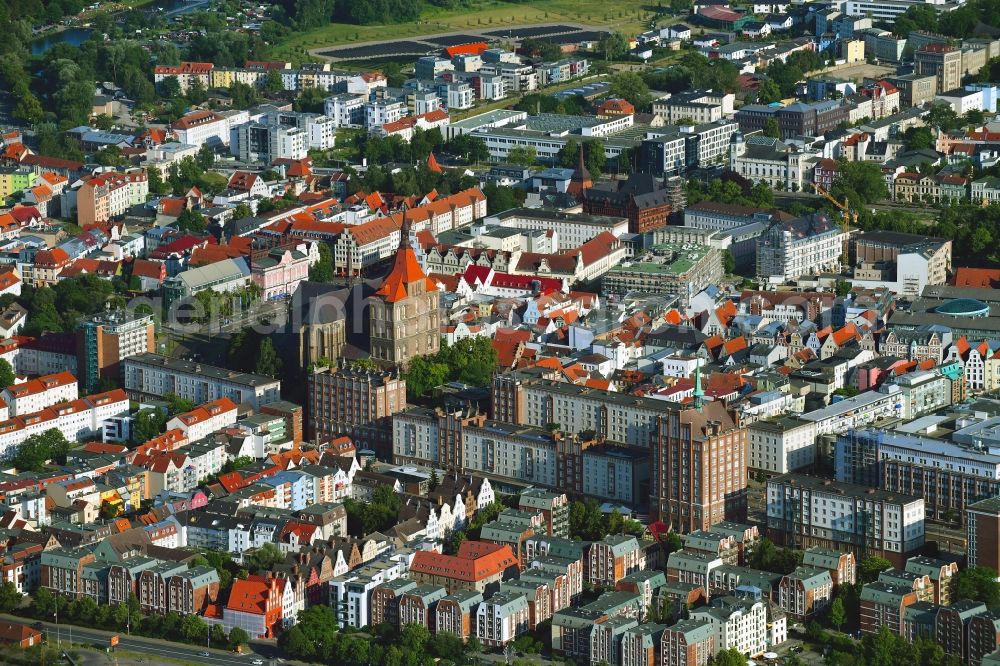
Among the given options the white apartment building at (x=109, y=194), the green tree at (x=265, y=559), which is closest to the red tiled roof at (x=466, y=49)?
the white apartment building at (x=109, y=194)

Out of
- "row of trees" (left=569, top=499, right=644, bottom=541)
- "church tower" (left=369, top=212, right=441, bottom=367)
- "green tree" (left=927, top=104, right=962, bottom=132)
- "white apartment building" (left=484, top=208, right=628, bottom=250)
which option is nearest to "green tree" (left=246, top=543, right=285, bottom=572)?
"row of trees" (left=569, top=499, right=644, bottom=541)

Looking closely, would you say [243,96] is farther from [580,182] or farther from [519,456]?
[519,456]

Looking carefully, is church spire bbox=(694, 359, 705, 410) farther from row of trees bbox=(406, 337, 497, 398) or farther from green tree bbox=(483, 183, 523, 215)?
green tree bbox=(483, 183, 523, 215)

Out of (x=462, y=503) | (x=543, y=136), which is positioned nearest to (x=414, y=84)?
(x=543, y=136)

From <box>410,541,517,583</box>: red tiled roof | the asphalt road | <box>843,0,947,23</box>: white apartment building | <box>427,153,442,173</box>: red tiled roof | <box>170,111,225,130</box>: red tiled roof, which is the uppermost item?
<box>843,0,947,23</box>: white apartment building

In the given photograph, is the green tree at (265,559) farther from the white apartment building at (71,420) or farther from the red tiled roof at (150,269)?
the red tiled roof at (150,269)
